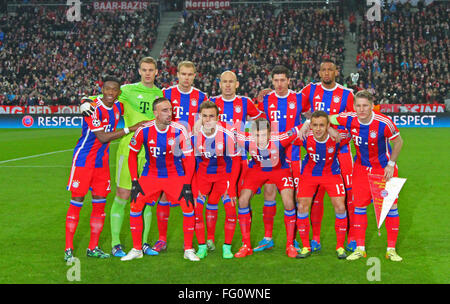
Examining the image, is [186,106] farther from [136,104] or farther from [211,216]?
[211,216]

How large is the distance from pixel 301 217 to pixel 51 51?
3352cm

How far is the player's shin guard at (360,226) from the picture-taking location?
6871mm

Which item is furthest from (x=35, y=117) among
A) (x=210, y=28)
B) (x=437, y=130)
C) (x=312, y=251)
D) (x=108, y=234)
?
(x=312, y=251)

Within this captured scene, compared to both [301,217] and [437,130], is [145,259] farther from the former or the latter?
[437,130]

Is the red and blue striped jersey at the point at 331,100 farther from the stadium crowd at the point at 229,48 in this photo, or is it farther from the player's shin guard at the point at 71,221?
the stadium crowd at the point at 229,48

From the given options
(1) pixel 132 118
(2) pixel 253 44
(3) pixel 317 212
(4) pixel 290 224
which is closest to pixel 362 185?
(3) pixel 317 212

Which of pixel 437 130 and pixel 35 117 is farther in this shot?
pixel 35 117

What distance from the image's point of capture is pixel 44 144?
70.1 ft

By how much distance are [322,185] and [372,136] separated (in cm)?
81

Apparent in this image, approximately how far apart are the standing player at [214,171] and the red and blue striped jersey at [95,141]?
1.05 m

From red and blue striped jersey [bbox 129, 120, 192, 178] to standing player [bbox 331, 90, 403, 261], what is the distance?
1880 mm

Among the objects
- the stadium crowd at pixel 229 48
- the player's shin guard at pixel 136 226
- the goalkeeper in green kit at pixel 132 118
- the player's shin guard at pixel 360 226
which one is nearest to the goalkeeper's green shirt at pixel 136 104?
the goalkeeper in green kit at pixel 132 118

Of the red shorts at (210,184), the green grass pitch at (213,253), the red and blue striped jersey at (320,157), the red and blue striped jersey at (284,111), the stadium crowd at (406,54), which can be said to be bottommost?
the green grass pitch at (213,253)
